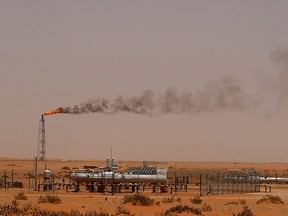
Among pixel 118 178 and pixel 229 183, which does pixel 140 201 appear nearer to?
pixel 118 178

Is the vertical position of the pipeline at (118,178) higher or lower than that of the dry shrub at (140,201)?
higher

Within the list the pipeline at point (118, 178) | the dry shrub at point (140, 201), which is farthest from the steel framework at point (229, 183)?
the dry shrub at point (140, 201)

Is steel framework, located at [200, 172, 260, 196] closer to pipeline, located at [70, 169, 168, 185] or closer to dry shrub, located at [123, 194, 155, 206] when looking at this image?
pipeline, located at [70, 169, 168, 185]

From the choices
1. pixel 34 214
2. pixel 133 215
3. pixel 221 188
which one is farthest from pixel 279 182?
pixel 34 214

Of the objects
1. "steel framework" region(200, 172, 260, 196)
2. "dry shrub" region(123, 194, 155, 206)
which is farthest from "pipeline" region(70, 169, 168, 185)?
"dry shrub" region(123, 194, 155, 206)

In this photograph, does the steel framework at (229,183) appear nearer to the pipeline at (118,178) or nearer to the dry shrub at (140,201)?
the pipeline at (118,178)

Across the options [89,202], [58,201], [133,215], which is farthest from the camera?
[89,202]

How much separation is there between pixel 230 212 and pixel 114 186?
67.4 ft

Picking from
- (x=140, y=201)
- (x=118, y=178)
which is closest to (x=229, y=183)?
(x=118, y=178)

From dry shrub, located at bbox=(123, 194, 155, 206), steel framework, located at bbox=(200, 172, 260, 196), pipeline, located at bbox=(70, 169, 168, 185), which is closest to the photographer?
dry shrub, located at bbox=(123, 194, 155, 206)

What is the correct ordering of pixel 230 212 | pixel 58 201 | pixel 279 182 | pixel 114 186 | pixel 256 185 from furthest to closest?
pixel 279 182
pixel 256 185
pixel 114 186
pixel 58 201
pixel 230 212

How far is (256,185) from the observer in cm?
6300

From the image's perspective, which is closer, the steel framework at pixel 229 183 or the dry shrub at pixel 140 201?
the dry shrub at pixel 140 201

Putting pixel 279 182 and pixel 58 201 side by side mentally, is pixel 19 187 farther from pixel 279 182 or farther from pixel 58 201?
pixel 279 182
